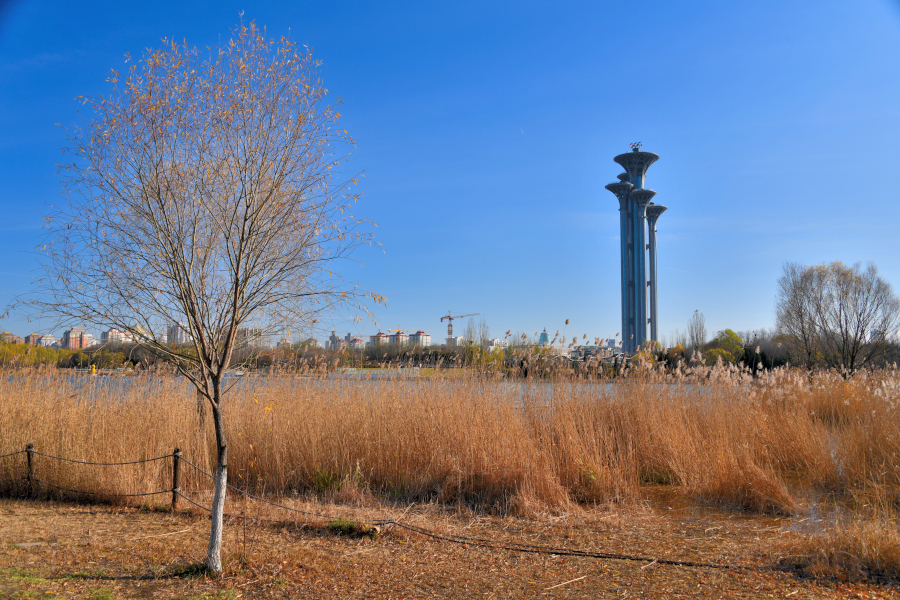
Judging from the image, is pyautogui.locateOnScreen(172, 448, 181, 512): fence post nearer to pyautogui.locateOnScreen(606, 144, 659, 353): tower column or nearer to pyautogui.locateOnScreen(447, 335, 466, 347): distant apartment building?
pyautogui.locateOnScreen(447, 335, 466, 347): distant apartment building

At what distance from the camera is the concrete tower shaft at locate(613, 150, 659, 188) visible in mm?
82562

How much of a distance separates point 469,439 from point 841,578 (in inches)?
→ 147

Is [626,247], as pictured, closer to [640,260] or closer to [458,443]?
[640,260]

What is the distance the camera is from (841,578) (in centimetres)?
383

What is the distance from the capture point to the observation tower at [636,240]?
77188mm

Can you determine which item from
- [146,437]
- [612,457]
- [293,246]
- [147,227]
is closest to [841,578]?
[612,457]

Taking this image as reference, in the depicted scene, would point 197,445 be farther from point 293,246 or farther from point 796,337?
point 796,337

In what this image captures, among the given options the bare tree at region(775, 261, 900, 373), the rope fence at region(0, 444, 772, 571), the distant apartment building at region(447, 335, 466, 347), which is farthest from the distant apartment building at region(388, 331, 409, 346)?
the bare tree at region(775, 261, 900, 373)

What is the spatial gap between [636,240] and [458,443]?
7810 centimetres

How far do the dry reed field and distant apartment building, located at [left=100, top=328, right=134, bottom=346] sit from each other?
2.61 m

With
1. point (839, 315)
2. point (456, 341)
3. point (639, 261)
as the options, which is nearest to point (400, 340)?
point (456, 341)

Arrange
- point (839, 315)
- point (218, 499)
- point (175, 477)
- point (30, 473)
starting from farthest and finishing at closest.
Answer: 1. point (839, 315)
2. point (30, 473)
3. point (175, 477)
4. point (218, 499)

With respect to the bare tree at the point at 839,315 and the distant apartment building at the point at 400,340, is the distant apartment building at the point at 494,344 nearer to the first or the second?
the distant apartment building at the point at 400,340

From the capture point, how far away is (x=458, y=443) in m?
6.60
